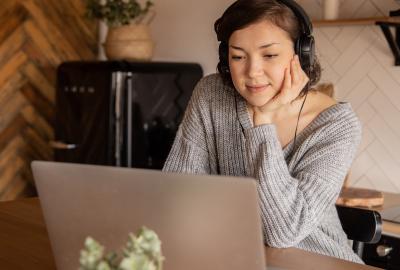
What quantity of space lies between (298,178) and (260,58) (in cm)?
28

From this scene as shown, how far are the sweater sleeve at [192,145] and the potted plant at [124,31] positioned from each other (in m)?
1.42

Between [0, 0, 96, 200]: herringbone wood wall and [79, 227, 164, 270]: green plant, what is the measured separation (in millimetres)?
2879

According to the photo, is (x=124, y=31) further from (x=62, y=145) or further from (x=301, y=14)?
(x=301, y=14)

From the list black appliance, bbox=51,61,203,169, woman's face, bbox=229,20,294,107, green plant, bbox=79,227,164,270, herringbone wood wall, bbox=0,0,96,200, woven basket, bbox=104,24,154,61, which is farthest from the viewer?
herringbone wood wall, bbox=0,0,96,200

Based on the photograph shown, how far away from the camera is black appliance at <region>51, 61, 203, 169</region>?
285 centimetres

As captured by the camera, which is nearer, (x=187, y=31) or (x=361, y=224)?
(x=361, y=224)

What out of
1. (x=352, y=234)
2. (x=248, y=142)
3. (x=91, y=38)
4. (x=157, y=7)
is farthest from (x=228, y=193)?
(x=91, y=38)

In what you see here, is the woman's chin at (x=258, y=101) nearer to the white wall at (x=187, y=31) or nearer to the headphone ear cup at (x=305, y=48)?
the headphone ear cup at (x=305, y=48)

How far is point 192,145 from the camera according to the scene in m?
1.54

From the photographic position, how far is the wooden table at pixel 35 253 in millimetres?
1064

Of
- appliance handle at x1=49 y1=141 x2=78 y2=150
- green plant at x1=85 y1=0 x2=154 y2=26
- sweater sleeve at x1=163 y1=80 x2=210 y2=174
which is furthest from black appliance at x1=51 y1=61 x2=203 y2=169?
sweater sleeve at x1=163 y1=80 x2=210 y2=174

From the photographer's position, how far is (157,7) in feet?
11.0

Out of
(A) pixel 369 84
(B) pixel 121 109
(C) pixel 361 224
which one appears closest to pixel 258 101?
(C) pixel 361 224

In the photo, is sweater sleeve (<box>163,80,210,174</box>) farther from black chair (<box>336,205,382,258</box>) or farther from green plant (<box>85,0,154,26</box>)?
green plant (<box>85,0,154,26</box>)
